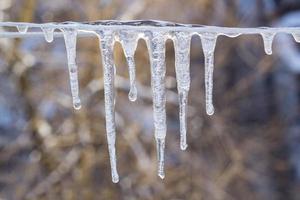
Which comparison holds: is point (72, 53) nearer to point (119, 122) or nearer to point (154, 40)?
point (154, 40)

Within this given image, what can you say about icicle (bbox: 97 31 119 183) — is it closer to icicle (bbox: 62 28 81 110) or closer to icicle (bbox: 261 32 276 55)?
icicle (bbox: 62 28 81 110)

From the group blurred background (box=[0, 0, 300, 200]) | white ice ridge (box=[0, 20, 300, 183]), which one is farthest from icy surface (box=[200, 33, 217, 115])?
blurred background (box=[0, 0, 300, 200])

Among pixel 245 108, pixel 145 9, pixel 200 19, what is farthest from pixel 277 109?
pixel 145 9

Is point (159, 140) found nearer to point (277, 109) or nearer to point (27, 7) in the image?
point (27, 7)

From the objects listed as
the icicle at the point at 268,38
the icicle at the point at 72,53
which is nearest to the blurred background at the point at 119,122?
the icicle at the point at 72,53

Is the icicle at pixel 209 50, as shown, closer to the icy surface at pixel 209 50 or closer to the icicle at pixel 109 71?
the icy surface at pixel 209 50

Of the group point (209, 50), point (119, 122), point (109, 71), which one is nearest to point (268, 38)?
point (209, 50)
